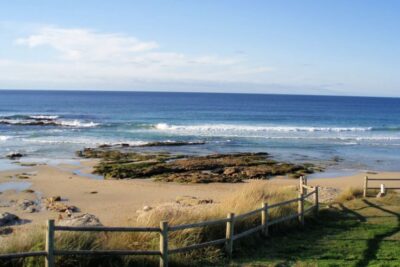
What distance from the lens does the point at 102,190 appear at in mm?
24594

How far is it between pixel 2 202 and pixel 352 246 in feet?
48.8

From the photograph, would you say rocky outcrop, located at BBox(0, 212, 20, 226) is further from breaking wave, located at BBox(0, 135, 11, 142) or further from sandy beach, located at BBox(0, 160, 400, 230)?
breaking wave, located at BBox(0, 135, 11, 142)

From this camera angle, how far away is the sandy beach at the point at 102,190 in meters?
19.8

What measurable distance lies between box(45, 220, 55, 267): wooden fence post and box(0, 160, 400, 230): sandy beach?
8.39 m

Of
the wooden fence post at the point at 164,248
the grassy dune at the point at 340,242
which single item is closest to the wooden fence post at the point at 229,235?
the grassy dune at the point at 340,242

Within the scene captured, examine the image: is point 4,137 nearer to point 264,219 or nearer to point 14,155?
point 14,155

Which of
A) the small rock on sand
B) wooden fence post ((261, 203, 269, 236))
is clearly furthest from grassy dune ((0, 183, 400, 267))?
the small rock on sand

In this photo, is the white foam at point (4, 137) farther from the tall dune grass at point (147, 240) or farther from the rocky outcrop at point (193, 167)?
the tall dune grass at point (147, 240)

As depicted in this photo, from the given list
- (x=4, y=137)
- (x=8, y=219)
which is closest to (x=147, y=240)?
(x=8, y=219)

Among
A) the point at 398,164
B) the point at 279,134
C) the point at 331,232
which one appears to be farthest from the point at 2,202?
the point at 279,134

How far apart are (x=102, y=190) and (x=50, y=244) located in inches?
628

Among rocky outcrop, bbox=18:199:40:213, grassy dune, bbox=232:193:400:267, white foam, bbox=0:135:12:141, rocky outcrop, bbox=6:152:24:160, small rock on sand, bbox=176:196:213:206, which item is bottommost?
rocky outcrop, bbox=6:152:24:160

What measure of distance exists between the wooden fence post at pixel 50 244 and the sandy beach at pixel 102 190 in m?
8.39

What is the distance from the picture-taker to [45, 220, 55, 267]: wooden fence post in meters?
8.75
